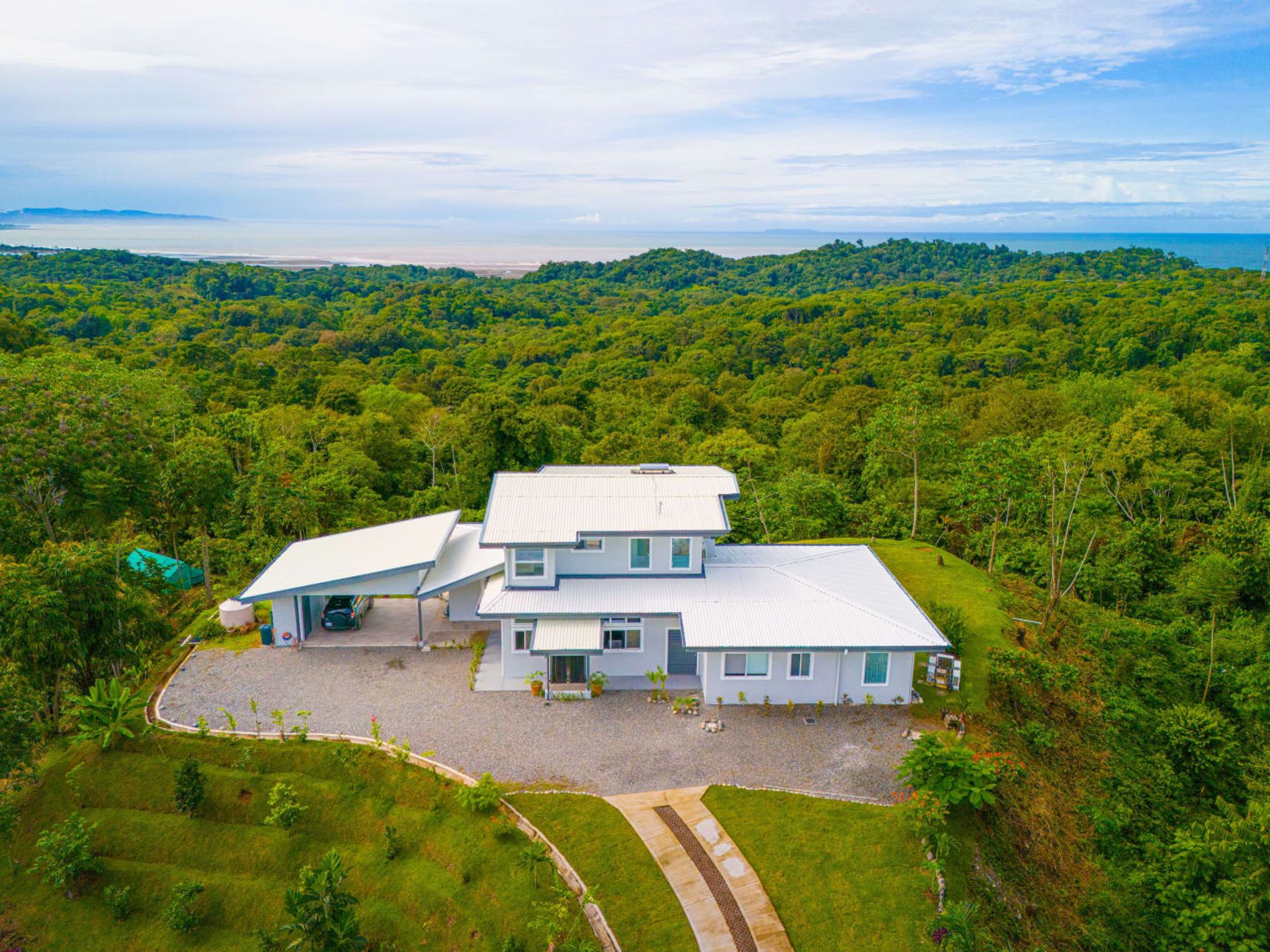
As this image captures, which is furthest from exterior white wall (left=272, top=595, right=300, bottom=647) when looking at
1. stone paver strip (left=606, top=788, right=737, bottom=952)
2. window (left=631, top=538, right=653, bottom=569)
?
stone paver strip (left=606, top=788, right=737, bottom=952)

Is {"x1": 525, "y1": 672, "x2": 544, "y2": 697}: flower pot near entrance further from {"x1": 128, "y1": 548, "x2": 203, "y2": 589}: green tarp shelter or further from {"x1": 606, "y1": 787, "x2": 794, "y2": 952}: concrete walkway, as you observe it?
{"x1": 128, "y1": 548, "x2": 203, "y2": 589}: green tarp shelter

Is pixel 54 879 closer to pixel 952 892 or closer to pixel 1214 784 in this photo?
pixel 952 892

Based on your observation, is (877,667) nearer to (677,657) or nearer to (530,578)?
(677,657)

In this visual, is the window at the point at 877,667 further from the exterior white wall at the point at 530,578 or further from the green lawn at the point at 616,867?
the exterior white wall at the point at 530,578

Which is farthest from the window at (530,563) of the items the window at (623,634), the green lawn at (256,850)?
the green lawn at (256,850)

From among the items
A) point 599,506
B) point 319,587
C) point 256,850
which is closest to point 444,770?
point 256,850

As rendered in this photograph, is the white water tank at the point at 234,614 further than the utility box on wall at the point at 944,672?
Yes
